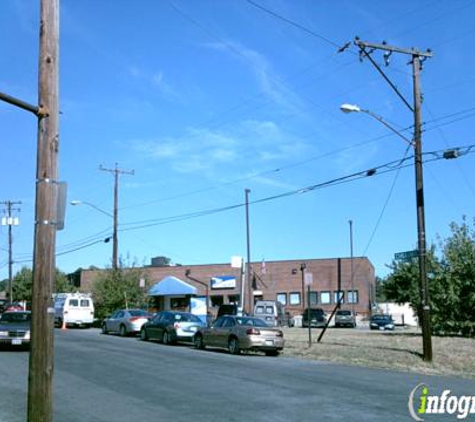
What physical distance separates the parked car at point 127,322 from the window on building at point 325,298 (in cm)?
3365

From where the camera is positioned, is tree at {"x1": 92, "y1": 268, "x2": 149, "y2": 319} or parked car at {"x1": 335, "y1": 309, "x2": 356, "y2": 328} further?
parked car at {"x1": 335, "y1": 309, "x2": 356, "y2": 328}

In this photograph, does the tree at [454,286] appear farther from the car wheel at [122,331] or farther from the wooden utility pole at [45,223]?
the wooden utility pole at [45,223]

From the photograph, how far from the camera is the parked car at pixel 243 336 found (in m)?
22.5

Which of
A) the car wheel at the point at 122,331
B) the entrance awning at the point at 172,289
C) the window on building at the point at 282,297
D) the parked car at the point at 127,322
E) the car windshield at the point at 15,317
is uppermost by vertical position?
the entrance awning at the point at 172,289

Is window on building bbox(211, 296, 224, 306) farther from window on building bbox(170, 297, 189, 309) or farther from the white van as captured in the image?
the white van

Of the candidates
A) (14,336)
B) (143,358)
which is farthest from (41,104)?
(14,336)

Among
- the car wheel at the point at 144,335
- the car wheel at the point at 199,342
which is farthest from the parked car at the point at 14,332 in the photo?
the car wheel at the point at 144,335

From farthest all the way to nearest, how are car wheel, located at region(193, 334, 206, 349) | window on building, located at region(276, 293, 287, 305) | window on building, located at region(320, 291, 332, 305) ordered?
window on building, located at region(276, 293, 287, 305), window on building, located at region(320, 291, 332, 305), car wheel, located at region(193, 334, 206, 349)

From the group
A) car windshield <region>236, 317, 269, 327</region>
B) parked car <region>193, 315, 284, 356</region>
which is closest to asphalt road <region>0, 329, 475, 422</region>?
parked car <region>193, 315, 284, 356</region>

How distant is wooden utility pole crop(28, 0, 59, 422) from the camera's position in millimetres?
6461

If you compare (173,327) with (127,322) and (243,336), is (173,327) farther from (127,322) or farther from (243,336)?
(127,322)

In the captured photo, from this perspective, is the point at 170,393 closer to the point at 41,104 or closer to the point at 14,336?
the point at 41,104

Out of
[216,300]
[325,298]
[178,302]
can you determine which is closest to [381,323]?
[325,298]

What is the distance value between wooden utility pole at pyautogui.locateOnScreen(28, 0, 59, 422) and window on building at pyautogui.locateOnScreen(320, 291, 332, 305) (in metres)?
58.7
